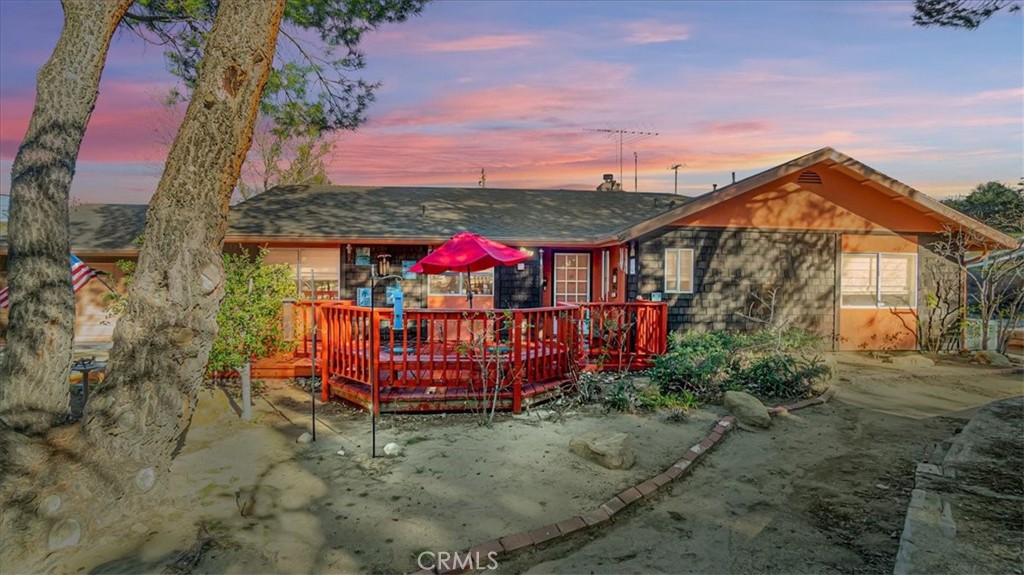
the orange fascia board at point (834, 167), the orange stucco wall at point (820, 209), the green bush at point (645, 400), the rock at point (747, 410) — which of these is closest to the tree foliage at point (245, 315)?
the green bush at point (645, 400)

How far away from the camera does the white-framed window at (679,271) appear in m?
10.3

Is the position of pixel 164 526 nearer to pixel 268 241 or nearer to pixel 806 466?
pixel 806 466

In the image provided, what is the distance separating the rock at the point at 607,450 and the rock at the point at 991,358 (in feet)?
31.3

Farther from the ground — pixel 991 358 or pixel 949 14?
pixel 949 14

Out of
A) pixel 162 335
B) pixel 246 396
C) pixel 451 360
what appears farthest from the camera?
pixel 451 360

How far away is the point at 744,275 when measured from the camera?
1062cm

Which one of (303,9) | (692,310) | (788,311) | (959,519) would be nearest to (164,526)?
(959,519)

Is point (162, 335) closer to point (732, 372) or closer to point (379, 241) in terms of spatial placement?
point (732, 372)

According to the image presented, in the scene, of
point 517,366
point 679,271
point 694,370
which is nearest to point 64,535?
point 517,366

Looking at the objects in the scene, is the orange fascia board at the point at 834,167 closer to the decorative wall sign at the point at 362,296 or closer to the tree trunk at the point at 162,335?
the decorative wall sign at the point at 362,296

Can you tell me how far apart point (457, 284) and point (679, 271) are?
489 centimetres

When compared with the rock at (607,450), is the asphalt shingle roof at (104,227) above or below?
above

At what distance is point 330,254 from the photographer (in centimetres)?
1081

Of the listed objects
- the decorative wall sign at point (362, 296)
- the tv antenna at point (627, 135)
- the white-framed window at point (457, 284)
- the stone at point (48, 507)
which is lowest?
the stone at point (48, 507)
